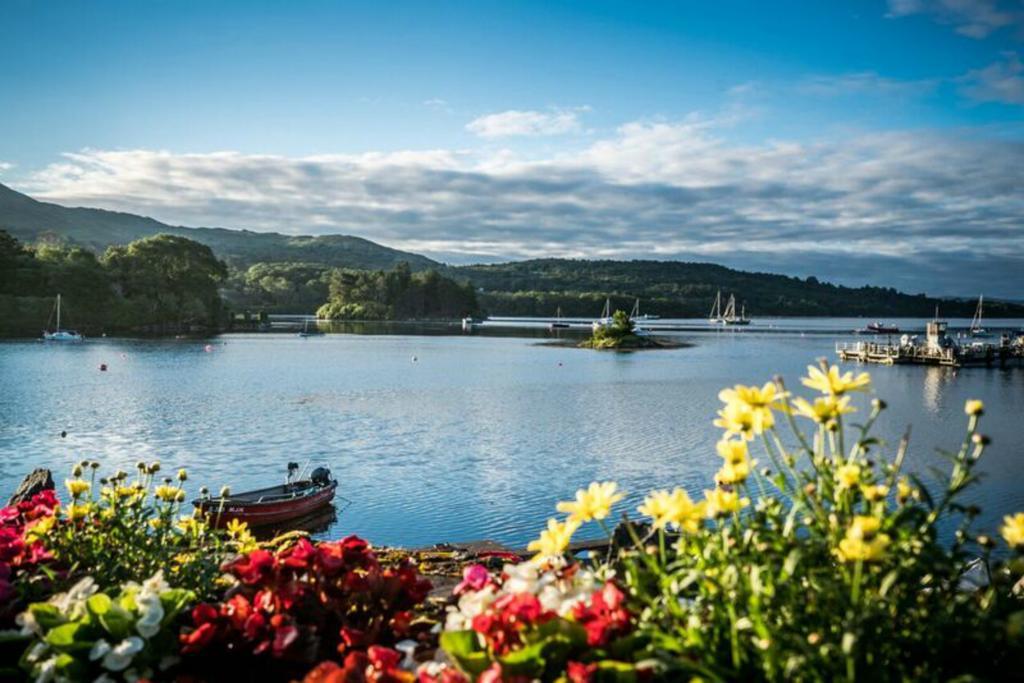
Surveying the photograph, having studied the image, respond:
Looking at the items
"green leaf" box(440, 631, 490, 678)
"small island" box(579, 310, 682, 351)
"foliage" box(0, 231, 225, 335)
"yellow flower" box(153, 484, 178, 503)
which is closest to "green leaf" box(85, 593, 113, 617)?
"yellow flower" box(153, 484, 178, 503)

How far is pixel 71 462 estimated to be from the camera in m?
25.6

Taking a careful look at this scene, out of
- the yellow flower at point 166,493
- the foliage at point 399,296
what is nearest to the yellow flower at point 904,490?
the yellow flower at point 166,493

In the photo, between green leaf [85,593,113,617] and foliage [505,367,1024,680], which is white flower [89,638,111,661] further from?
foliage [505,367,1024,680]

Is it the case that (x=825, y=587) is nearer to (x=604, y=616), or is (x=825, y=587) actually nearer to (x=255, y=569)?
(x=604, y=616)

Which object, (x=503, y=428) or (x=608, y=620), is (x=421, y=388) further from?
(x=608, y=620)

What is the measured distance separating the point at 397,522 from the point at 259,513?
3.13m

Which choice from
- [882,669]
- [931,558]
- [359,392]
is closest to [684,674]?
[882,669]

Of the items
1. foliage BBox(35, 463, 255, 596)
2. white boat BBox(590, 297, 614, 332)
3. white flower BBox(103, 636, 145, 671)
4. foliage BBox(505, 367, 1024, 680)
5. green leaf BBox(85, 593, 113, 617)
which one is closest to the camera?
foliage BBox(505, 367, 1024, 680)

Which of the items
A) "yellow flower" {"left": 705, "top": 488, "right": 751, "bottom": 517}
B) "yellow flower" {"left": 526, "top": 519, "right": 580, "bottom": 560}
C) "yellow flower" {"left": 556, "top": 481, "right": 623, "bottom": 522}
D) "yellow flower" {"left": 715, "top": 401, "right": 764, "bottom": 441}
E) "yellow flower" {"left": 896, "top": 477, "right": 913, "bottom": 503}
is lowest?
"yellow flower" {"left": 526, "top": 519, "right": 580, "bottom": 560}

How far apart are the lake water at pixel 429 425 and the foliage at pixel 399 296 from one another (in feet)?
343

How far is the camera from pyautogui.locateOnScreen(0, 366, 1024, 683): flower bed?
292 centimetres

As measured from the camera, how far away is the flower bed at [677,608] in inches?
115

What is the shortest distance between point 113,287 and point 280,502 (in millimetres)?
101061

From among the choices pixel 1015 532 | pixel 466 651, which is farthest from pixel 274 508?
pixel 1015 532
